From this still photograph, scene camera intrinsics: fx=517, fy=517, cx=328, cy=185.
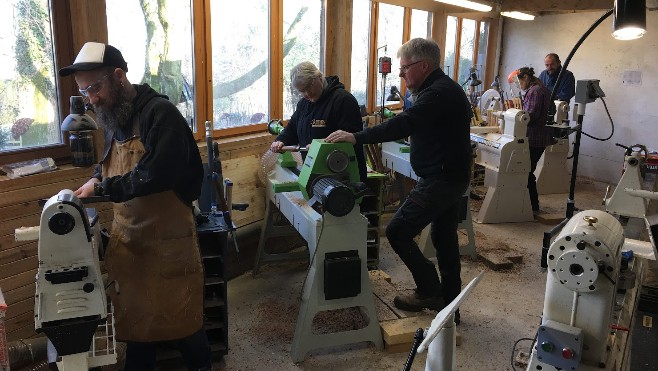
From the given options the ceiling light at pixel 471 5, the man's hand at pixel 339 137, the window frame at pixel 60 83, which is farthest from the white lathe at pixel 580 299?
the ceiling light at pixel 471 5

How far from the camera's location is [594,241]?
5.58 ft

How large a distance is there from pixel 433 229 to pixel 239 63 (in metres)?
1.93

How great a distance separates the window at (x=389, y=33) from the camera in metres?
5.66

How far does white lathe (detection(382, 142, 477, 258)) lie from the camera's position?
4215 mm

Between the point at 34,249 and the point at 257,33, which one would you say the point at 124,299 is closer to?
the point at 34,249

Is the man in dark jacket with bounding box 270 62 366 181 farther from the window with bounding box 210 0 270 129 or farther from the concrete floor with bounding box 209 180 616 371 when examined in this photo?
the concrete floor with bounding box 209 180 616 371

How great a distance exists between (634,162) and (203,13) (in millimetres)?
3182

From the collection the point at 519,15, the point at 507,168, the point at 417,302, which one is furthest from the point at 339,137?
the point at 519,15

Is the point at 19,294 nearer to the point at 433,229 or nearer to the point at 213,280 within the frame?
the point at 213,280

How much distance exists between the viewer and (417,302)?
124 inches

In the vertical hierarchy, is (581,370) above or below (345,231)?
below

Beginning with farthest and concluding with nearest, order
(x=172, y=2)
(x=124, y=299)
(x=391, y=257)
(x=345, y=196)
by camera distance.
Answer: (x=391, y=257) < (x=172, y=2) < (x=345, y=196) < (x=124, y=299)

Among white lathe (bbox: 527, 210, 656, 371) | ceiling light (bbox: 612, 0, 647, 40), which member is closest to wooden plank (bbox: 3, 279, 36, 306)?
white lathe (bbox: 527, 210, 656, 371)

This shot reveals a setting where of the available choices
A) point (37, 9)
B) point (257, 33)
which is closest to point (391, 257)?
point (257, 33)
